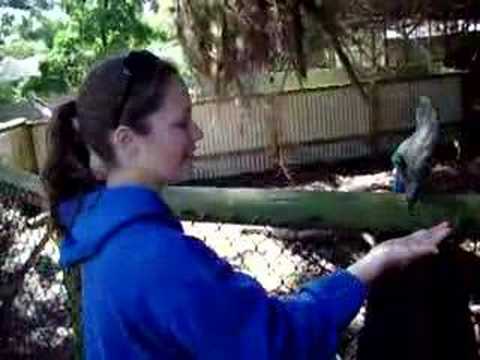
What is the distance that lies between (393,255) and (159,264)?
1.13 ft

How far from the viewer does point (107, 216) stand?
1.30 metres

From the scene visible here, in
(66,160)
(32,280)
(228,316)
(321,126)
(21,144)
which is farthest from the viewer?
(321,126)

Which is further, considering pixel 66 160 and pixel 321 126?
pixel 321 126

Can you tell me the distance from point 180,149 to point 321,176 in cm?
1119

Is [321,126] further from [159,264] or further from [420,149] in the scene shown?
[159,264]

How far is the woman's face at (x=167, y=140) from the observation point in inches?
51.4

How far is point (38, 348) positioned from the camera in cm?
→ 338

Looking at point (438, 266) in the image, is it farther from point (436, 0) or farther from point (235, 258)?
point (436, 0)

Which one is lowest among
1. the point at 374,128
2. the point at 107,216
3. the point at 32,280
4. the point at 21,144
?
the point at 374,128

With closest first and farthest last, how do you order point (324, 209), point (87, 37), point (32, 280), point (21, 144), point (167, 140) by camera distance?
point (167, 140)
point (324, 209)
point (32, 280)
point (21, 144)
point (87, 37)

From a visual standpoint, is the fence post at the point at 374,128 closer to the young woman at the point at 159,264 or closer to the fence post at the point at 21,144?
the fence post at the point at 21,144

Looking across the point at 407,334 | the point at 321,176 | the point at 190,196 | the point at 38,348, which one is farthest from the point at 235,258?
the point at 321,176

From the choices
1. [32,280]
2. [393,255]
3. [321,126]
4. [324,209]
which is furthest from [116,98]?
[321,126]

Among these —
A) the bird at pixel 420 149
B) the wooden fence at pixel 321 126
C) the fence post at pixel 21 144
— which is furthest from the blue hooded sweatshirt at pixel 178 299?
the wooden fence at pixel 321 126
